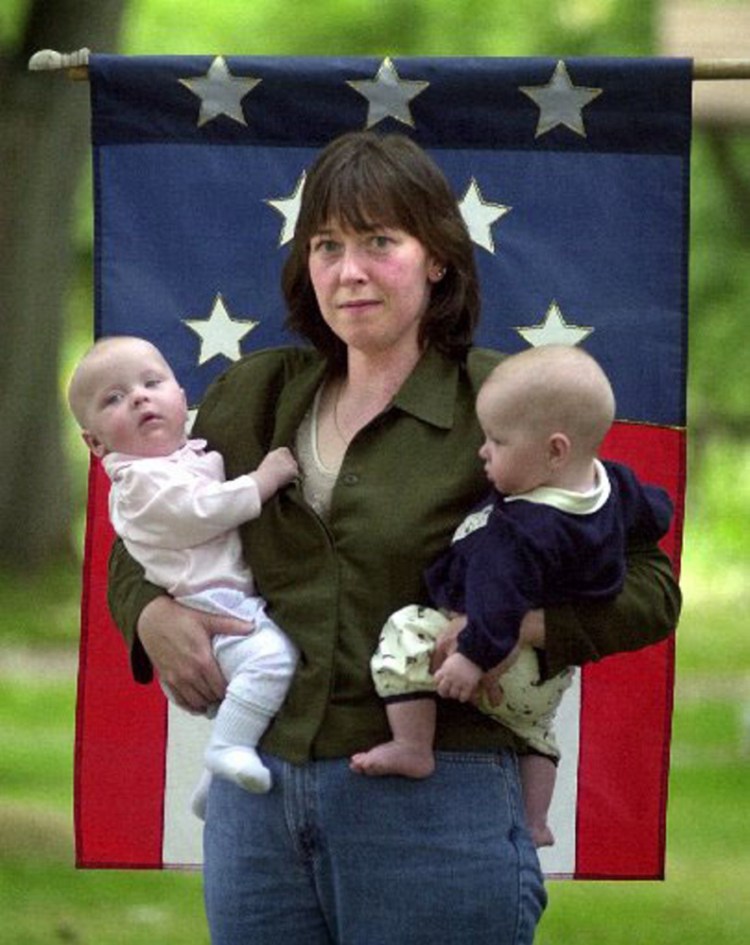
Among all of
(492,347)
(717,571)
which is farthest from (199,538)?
(717,571)

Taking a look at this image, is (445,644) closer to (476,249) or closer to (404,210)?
(404,210)

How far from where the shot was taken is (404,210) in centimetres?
345

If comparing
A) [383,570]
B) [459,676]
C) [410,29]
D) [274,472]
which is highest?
[410,29]

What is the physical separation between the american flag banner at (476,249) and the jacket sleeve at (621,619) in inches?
35.1

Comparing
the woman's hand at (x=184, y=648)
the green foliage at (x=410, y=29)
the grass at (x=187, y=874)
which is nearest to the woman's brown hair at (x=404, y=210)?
the woman's hand at (x=184, y=648)

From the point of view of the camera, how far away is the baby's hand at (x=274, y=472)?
3.49 meters

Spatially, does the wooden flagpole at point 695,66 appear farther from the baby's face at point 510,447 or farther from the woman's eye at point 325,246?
the baby's face at point 510,447

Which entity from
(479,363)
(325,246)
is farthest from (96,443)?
(479,363)

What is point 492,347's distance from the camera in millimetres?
4441

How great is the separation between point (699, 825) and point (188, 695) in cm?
477

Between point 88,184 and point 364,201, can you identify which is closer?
point 364,201

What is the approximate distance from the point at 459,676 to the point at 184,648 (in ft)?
1.43

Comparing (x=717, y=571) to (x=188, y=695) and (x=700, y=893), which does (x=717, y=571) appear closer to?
(x=700, y=893)

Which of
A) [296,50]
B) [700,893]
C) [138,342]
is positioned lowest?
[700,893]
